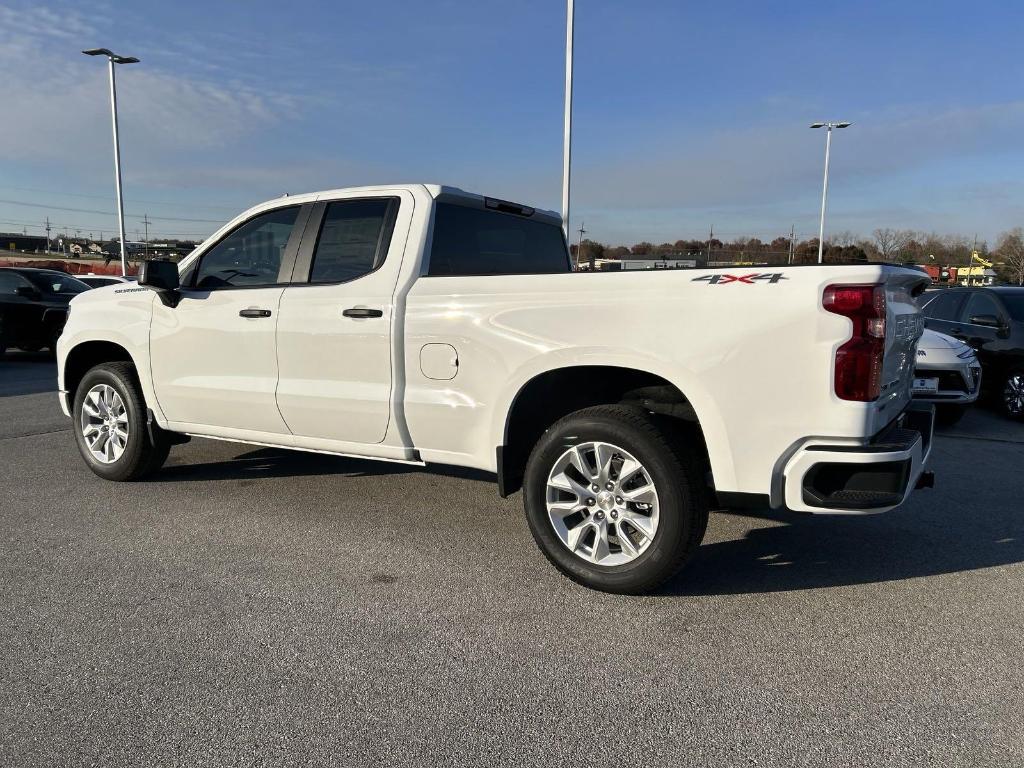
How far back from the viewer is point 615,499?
354cm

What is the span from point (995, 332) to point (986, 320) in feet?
0.64

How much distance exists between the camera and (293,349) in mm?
4484

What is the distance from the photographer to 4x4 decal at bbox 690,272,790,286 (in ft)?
10.2

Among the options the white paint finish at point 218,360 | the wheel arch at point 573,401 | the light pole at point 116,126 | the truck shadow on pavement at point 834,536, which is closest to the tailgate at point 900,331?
the wheel arch at point 573,401

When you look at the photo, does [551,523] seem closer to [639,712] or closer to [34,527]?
[639,712]

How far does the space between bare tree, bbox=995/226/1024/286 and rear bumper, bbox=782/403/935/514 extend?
88.3 meters

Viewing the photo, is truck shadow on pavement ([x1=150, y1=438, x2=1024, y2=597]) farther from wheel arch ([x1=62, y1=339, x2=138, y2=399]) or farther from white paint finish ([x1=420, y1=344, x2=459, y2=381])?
white paint finish ([x1=420, y1=344, x2=459, y2=381])

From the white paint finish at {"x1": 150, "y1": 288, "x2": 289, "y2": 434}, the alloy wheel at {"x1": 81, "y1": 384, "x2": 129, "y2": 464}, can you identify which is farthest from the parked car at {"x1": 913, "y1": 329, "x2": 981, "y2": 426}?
A: the alloy wheel at {"x1": 81, "y1": 384, "x2": 129, "y2": 464}

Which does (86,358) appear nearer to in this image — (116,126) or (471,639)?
(471,639)

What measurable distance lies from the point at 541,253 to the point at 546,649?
2962 millimetres

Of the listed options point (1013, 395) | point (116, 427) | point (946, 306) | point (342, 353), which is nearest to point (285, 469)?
point (116, 427)

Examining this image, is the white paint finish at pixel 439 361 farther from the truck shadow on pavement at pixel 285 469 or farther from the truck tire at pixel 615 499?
the truck shadow on pavement at pixel 285 469

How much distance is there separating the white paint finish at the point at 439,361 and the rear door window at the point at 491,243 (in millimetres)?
538

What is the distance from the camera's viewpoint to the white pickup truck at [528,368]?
3.09 metres
